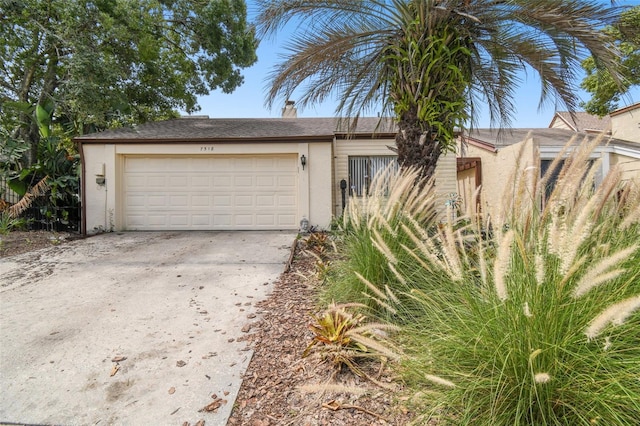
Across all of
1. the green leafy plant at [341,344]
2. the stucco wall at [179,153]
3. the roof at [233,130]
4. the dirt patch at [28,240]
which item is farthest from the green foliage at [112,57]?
the green leafy plant at [341,344]

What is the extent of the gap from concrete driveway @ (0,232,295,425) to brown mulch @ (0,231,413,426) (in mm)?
148

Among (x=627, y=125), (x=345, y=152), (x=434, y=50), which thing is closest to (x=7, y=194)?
(x=345, y=152)

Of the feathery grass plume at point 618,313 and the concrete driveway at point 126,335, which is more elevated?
the feathery grass plume at point 618,313

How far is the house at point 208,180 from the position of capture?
31.4ft

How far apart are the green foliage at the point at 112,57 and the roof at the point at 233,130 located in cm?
77

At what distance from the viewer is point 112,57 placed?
9805 mm

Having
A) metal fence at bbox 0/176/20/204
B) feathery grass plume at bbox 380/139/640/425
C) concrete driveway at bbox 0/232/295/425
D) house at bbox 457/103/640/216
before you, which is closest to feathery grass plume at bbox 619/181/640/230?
feathery grass plume at bbox 380/139/640/425

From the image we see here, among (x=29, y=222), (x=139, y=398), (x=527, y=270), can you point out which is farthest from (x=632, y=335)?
(x=29, y=222)

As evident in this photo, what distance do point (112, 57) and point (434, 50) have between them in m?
9.41

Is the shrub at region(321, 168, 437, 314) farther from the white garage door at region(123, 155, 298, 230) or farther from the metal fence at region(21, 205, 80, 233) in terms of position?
the metal fence at region(21, 205, 80, 233)

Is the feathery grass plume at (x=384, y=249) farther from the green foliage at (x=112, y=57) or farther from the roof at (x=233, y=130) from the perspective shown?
the green foliage at (x=112, y=57)

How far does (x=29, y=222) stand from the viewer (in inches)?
362

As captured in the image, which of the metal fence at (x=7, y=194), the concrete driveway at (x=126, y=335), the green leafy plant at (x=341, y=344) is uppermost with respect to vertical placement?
the metal fence at (x=7, y=194)

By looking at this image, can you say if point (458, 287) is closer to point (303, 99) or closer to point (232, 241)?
point (303, 99)
